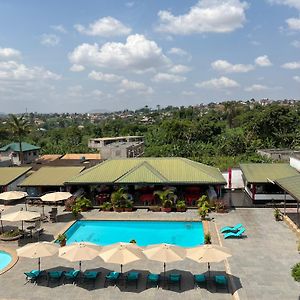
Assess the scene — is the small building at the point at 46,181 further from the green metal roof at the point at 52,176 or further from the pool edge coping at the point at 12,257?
the pool edge coping at the point at 12,257

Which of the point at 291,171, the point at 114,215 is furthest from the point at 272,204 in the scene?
the point at 114,215

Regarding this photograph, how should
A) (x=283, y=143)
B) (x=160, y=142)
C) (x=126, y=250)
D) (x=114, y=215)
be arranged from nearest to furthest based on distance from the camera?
(x=126, y=250) < (x=114, y=215) < (x=283, y=143) < (x=160, y=142)

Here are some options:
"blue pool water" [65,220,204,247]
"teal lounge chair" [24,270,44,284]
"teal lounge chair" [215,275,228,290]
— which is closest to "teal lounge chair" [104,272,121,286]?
"teal lounge chair" [24,270,44,284]

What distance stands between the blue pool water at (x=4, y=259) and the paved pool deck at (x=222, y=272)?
0.81 metres

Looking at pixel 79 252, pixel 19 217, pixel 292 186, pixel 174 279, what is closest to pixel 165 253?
pixel 174 279

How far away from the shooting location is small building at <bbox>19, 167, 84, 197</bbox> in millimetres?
32781

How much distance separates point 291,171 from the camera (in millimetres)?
31578

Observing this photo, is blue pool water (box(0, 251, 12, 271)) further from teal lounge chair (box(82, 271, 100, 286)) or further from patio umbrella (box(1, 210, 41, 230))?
teal lounge chair (box(82, 271, 100, 286))

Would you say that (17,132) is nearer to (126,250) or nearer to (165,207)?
(165,207)

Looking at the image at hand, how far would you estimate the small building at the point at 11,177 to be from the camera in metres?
34.5

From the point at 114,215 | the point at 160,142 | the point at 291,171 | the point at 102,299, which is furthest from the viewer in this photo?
the point at 160,142

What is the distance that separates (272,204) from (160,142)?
57367 millimetres

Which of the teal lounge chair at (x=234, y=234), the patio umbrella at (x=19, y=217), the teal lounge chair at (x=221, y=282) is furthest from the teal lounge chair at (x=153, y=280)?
the patio umbrella at (x=19, y=217)

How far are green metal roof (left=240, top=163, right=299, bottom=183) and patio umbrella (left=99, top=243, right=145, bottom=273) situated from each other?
53.5ft
